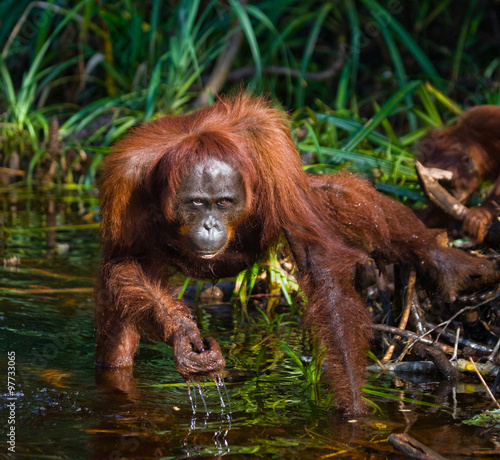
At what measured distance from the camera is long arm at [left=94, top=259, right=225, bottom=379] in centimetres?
286

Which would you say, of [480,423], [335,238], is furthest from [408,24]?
[480,423]

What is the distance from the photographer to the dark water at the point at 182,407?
2.57m

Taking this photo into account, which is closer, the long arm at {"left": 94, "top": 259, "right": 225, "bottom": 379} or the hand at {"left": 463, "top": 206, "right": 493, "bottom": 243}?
the long arm at {"left": 94, "top": 259, "right": 225, "bottom": 379}

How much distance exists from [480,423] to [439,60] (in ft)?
20.1

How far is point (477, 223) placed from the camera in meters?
3.75

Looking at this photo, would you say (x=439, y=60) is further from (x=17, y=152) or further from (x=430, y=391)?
(x=430, y=391)

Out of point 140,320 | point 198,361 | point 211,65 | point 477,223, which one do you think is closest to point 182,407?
point 198,361

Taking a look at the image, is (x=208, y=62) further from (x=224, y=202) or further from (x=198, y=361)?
(x=198, y=361)

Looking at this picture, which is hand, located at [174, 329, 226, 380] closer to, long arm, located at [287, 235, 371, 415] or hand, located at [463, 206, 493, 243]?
long arm, located at [287, 235, 371, 415]

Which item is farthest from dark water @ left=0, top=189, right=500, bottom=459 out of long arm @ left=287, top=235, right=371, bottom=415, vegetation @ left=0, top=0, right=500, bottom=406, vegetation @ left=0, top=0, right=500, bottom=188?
vegetation @ left=0, top=0, right=500, bottom=188

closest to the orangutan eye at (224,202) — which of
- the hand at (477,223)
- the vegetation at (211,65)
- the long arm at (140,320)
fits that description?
the long arm at (140,320)

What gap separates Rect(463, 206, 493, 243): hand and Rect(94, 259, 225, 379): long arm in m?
1.44

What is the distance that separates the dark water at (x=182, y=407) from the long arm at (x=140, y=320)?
0.44 feet

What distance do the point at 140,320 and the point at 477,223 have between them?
1628 millimetres
